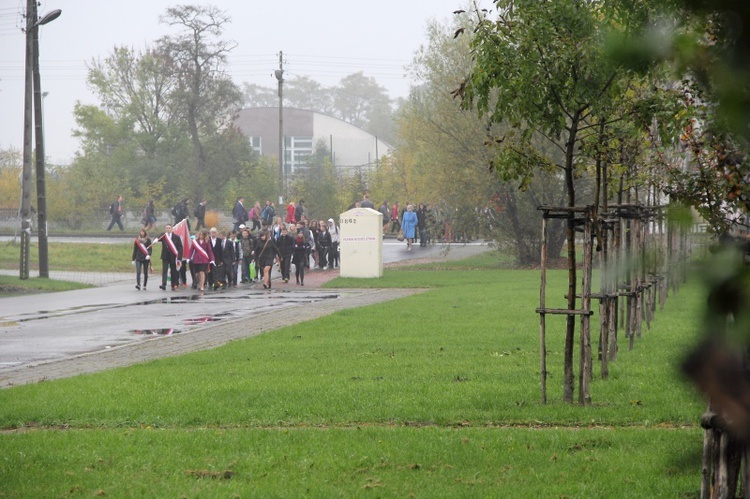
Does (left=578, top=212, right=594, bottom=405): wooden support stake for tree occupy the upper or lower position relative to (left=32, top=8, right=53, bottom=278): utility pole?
lower

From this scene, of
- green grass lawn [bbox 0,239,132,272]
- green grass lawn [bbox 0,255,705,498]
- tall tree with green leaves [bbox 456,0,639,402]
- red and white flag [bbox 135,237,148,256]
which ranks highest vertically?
tall tree with green leaves [bbox 456,0,639,402]

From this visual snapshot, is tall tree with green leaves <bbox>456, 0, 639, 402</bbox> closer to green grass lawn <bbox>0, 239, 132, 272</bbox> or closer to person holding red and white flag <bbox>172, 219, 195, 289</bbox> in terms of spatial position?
person holding red and white flag <bbox>172, 219, 195, 289</bbox>

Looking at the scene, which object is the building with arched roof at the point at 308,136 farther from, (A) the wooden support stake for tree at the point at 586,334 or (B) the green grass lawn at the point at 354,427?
(A) the wooden support stake for tree at the point at 586,334

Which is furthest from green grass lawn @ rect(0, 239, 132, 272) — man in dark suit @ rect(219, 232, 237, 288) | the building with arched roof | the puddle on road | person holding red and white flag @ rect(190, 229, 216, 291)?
the building with arched roof

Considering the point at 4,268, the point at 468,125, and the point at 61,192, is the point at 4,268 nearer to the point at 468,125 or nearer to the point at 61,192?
the point at 468,125

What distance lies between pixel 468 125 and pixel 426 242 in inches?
579

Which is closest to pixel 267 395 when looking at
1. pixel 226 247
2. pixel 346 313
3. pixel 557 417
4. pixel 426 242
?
pixel 557 417

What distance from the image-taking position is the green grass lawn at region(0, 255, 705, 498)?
23.4 ft

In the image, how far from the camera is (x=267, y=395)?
11.2 m

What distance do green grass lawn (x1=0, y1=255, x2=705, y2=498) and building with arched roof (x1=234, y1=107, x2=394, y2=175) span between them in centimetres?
10003

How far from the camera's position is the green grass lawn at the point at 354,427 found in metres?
7.14

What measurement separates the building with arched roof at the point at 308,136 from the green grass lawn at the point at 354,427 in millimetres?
100029

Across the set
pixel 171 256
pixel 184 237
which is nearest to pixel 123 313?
pixel 171 256

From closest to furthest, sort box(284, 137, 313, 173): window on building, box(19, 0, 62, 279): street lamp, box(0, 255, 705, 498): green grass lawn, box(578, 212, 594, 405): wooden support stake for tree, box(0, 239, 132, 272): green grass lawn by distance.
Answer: box(0, 255, 705, 498): green grass lawn
box(578, 212, 594, 405): wooden support stake for tree
box(19, 0, 62, 279): street lamp
box(0, 239, 132, 272): green grass lawn
box(284, 137, 313, 173): window on building
